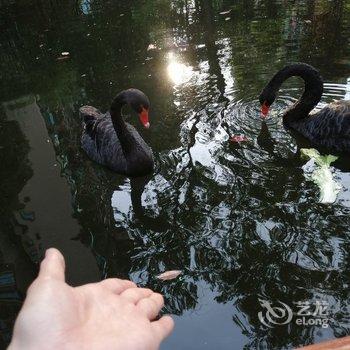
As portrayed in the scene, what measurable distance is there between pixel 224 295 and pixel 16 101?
522 centimetres

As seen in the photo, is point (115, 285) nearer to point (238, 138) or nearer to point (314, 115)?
point (238, 138)

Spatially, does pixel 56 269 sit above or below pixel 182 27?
above

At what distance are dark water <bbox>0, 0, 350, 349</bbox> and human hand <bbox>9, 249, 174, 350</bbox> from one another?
977mm

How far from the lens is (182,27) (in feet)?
30.8

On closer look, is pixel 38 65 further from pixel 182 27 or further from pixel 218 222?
pixel 218 222

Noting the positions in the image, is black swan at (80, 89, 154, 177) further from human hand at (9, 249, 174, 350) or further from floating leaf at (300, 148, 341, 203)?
human hand at (9, 249, 174, 350)

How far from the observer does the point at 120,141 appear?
4.72 m

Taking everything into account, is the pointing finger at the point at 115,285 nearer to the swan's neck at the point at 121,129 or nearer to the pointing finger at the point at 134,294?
the pointing finger at the point at 134,294

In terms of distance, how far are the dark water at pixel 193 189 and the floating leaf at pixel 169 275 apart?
0.15 ft

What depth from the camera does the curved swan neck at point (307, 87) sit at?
521cm

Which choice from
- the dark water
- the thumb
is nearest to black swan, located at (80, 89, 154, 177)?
the dark water

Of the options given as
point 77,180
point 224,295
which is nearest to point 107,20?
point 77,180

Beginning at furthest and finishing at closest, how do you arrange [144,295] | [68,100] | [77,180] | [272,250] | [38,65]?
[38,65]
[68,100]
[77,180]
[272,250]
[144,295]

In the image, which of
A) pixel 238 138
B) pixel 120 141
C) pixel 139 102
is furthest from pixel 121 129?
pixel 238 138
